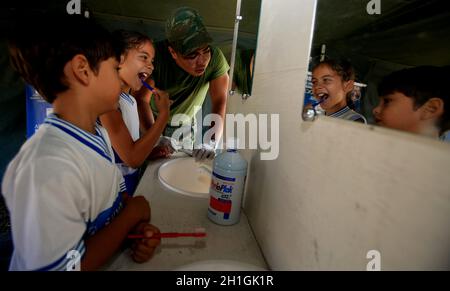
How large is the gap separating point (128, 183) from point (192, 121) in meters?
1.17

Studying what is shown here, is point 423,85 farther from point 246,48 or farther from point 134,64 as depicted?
point 134,64

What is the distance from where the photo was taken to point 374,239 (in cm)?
27

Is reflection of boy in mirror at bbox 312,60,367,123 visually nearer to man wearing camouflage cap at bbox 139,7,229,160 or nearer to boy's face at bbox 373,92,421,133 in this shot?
boy's face at bbox 373,92,421,133

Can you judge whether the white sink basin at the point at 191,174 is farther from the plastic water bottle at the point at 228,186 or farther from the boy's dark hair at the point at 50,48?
the boy's dark hair at the point at 50,48

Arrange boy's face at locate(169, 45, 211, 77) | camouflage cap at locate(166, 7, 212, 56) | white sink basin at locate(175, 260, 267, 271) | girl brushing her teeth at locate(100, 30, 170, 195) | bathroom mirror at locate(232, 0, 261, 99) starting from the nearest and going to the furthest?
white sink basin at locate(175, 260, 267, 271) → bathroom mirror at locate(232, 0, 261, 99) → girl brushing her teeth at locate(100, 30, 170, 195) → camouflage cap at locate(166, 7, 212, 56) → boy's face at locate(169, 45, 211, 77)

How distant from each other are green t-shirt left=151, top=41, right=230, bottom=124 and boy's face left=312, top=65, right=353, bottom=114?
175cm

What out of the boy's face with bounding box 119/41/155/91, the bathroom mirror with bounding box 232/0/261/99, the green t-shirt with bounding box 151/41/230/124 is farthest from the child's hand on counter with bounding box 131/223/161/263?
the green t-shirt with bounding box 151/41/230/124

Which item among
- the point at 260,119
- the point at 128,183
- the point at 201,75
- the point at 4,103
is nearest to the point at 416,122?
the point at 260,119

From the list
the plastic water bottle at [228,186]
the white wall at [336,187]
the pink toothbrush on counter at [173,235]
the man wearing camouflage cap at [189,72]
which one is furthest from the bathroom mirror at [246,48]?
the pink toothbrush on counter at [173,235]

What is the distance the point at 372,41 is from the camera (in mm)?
303

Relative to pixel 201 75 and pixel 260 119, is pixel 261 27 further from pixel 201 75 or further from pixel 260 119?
pixel 201 75

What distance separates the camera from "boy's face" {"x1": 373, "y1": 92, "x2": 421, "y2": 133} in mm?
232

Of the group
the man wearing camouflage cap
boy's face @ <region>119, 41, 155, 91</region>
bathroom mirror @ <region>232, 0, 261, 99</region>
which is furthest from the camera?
the man wearing camouflage cap

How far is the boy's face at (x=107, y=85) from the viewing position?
0.65 m
